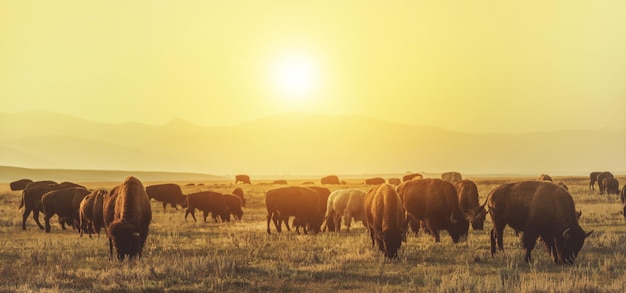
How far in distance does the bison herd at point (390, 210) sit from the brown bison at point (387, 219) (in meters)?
0.03

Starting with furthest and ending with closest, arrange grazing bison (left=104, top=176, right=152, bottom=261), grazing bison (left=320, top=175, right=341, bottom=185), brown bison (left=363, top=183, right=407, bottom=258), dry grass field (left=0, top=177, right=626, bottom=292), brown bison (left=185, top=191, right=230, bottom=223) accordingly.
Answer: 1. grazing bison (left=320, top=175, right=341, bottom=185)
2. brown bison (left=185, top=191, right=230, bottom=223)
3. brown bison (left=363, top=183, right=407, bottom=258)
4. grazing bison (left=104, top=176, right=152, bottom=261)
5. dry grass field (left=0, top=177, right=626, bottom=292)

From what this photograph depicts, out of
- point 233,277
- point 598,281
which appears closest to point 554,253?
point 598,281

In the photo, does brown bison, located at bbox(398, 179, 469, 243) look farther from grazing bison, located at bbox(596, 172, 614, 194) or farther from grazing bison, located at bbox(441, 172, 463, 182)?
grazing bison, located at bbox(441, 172, 463, 182)

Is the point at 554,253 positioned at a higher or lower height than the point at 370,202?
lower

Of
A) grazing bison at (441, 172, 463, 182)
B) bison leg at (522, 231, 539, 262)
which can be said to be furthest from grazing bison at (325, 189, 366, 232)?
grazing bison at (441, 172, 463, 182)

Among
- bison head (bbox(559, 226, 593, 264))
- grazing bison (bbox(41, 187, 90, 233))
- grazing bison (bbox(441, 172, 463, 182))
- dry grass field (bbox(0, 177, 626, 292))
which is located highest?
grazing bison (bbox(441, 172, 463, 182))

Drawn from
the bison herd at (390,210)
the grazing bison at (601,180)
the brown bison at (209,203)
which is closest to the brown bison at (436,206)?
the bison herd at (390,210)

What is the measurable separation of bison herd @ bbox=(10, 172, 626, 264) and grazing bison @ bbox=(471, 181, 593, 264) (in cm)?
3

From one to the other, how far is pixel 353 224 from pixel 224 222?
7705 millimetres

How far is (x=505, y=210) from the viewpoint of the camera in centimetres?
1725

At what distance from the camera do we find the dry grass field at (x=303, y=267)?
45.3 ft

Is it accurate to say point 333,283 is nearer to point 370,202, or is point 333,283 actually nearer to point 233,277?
point 233,277

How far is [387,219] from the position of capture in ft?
57.0

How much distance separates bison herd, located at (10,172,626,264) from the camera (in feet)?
54.1
